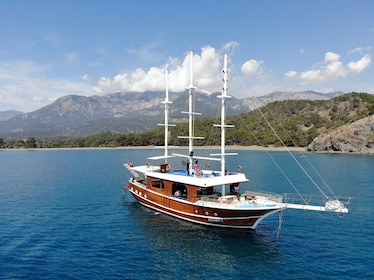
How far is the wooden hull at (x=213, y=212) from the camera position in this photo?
89.0 ft

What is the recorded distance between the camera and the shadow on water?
2225 cm

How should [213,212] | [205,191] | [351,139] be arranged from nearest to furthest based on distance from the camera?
[213,212] → [205,191] → [351,139]

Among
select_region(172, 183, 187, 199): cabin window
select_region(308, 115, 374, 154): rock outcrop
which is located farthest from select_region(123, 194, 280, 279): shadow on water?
select_region(308, 115, 374, 154): rock outcrop

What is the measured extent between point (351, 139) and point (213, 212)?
116 meters

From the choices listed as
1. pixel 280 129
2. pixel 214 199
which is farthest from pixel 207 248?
pixel 280 129

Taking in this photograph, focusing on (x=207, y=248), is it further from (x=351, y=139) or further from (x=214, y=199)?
(x=351, y=139)

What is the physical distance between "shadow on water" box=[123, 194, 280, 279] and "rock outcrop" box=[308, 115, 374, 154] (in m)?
111

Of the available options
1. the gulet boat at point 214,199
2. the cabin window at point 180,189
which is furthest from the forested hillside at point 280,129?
the cabin window at point 180,189

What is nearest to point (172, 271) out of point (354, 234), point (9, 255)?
point (9, 255)

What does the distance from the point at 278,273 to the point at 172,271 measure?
6983 millimetres

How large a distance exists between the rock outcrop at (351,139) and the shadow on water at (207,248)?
111410mm

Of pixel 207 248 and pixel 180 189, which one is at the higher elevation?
pixel 180 189

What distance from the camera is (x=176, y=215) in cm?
3278

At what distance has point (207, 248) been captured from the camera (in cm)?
2539
